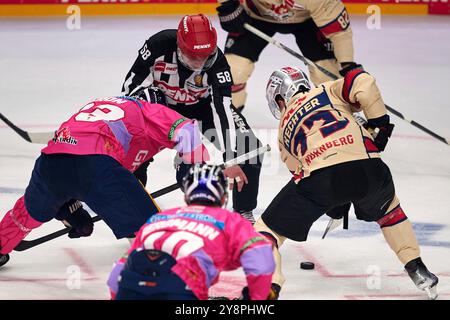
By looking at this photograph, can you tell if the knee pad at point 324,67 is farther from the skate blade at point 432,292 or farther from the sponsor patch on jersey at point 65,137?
the sponsor patch on jersey at point 65,137

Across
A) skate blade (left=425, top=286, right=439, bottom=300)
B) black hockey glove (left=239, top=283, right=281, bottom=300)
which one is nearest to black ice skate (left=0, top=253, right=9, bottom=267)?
black hockey glove (left=239, top=283, right=281, bottom=300)

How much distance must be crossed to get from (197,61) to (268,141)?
7.41ft

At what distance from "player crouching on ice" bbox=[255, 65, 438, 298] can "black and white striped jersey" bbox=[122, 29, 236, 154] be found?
0.84 m

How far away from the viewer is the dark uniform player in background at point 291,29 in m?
7.42

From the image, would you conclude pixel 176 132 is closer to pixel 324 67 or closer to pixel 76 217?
pixel 76 217

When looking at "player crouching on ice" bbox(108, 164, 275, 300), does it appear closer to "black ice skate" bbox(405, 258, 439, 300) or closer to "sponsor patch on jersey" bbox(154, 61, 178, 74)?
"black ice skate" bbox(405, 258, 439, 300)

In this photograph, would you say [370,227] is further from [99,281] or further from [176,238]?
[176,238]

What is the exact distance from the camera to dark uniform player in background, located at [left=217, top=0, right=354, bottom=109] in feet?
24.3

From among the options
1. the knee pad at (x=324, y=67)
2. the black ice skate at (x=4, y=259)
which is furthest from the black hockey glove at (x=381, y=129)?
the knee pad at (x=324, y=67)

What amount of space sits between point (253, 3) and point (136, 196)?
3.04m

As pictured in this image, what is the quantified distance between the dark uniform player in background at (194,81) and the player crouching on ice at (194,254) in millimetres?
1805

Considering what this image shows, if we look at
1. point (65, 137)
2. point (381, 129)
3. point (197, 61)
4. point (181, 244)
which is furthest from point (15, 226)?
point (381, 129)

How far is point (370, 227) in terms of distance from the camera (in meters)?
6.05

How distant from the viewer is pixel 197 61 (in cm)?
562
